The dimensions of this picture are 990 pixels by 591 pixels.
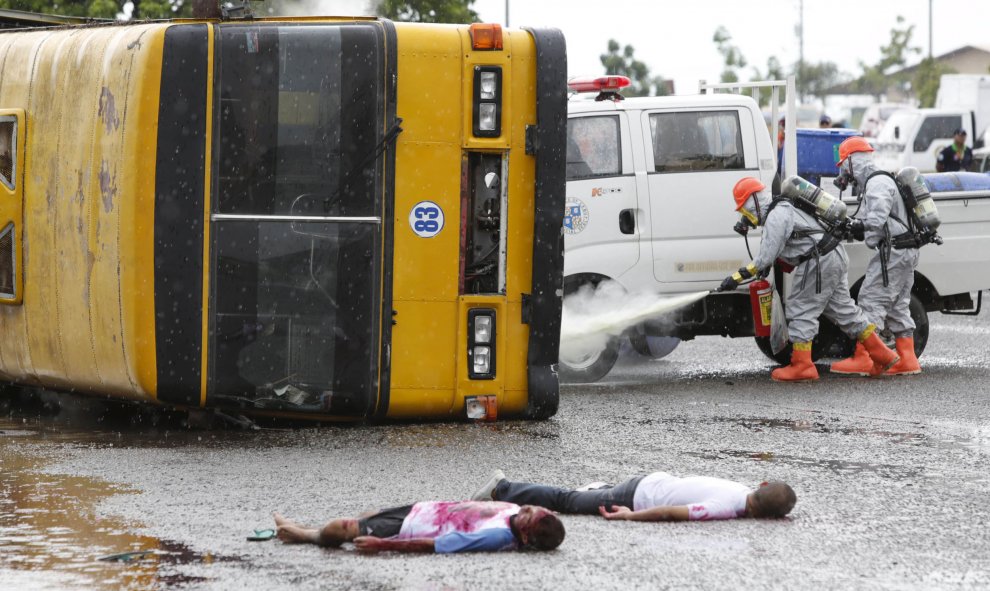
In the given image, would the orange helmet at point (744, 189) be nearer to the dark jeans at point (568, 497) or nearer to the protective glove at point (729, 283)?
the protective glove at point (729, 283)

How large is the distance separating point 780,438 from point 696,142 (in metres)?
3.11

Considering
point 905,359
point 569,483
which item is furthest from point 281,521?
point 905,359

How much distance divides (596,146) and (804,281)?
6.41 feet

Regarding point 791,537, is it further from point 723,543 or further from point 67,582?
point 67,582

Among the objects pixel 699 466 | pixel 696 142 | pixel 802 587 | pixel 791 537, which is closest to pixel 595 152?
pixel 696 142

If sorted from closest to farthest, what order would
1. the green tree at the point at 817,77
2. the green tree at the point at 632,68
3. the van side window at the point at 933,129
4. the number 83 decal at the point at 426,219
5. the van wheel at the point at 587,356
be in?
1. the number 83 decal at the point at 426,219
2. the van wheel at the point at 587,356
3. the van side window at the point at 933,129
4. the green tree at the point at 632,68
5. the green tree at the point at 817,77

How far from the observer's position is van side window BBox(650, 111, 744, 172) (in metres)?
11.1

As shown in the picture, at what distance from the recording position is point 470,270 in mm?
8680

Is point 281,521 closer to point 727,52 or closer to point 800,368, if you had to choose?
point 800,368

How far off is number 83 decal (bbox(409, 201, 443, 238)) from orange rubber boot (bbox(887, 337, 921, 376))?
5012 mm

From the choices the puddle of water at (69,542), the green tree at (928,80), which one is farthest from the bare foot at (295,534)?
the green tree at (928,80)

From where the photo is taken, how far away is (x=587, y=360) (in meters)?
11.4

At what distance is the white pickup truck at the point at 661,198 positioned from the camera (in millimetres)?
11070

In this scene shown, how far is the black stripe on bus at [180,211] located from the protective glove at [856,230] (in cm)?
562
